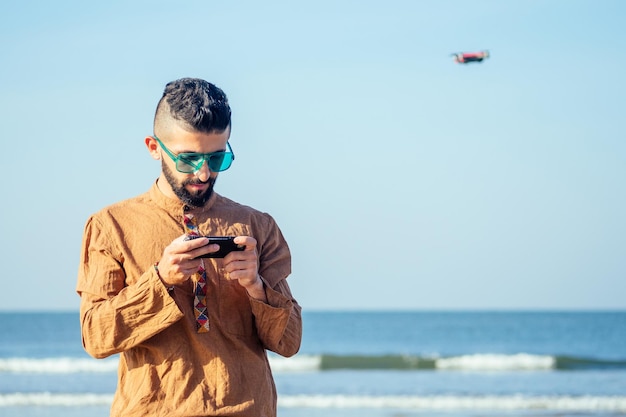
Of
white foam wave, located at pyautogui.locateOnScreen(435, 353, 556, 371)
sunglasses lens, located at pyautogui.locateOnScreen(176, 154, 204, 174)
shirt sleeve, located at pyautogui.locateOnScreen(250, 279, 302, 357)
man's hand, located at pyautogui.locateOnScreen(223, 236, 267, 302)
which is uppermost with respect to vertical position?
sunglasses lens, located at pyautogui.locateOnScreen(176, 154, 204, 174)

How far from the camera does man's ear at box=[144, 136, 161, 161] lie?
265 cm

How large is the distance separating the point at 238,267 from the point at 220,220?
0.96 ft

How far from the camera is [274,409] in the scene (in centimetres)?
272

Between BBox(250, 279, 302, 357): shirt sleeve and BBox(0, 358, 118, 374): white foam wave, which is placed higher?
BBox(250, 279, 302, 357): shirt sleeve

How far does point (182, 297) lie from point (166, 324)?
0.45 feet

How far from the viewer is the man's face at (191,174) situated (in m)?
2.55

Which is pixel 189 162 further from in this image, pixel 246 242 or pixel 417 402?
pixel 417 402

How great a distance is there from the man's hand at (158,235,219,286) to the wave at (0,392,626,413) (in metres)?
10.8

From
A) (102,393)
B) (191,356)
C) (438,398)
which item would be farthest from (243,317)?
(102,393)

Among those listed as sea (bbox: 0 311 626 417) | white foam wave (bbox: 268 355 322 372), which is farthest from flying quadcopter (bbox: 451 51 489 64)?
white foam wave (bbox: 268 355 322 372)

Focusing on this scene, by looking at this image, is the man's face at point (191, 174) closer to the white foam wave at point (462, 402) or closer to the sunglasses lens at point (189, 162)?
the sunglasses lens at point (189, 162)

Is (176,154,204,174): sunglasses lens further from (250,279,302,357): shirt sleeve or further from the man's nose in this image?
(250,279,302,357): shirt sleeve

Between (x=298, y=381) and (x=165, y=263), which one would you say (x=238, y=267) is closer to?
(x=165, y=263)

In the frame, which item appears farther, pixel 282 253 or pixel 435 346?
pixel 435 346
